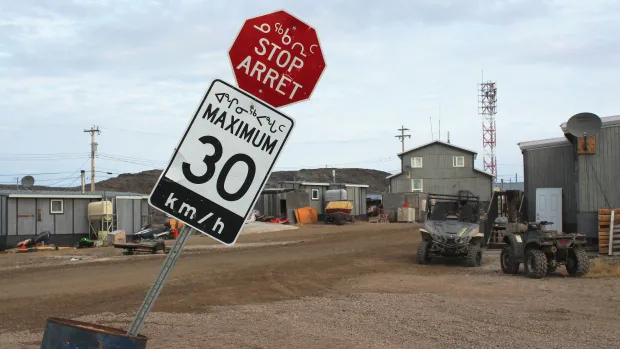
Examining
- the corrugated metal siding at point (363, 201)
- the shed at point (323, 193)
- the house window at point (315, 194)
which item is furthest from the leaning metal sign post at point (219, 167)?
the corrugated metal siding at point (363, 201)

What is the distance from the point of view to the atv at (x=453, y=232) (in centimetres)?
1888

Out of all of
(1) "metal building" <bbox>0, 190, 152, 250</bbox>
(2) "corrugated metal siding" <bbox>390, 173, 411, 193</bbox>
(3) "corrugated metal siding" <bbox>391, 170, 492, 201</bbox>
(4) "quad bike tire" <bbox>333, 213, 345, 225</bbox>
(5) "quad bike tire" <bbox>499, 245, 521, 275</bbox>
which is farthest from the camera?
(2) "corrugated metal siding" <bbox>390, 173, 411, 193</bbox>

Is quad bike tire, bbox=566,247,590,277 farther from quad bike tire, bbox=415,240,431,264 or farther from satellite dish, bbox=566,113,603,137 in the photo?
satellite dish, bbox=566,113,603,137

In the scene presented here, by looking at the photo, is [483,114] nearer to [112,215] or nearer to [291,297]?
[112,215]

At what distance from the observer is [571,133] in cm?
2255

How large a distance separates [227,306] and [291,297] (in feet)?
5.33

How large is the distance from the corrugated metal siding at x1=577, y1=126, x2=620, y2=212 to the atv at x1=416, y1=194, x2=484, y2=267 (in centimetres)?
550

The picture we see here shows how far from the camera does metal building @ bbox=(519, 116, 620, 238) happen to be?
23.0m

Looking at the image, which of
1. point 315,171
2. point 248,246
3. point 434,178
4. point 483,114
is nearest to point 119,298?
point 248,246

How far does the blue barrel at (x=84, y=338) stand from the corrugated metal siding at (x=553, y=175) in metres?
22.9

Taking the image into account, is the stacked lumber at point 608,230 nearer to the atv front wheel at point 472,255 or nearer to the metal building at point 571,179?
the metal building at point 571,179

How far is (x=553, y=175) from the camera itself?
1032 inches

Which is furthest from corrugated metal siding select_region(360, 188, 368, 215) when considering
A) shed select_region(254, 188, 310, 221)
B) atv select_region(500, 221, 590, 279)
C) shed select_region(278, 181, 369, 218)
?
atv select_region(500, 221, 590, 279)

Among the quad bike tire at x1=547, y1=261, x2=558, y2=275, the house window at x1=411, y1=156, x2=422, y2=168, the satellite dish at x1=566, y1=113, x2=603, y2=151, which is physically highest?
the house window at x1=411, y1=156, x2=422, y2=168
